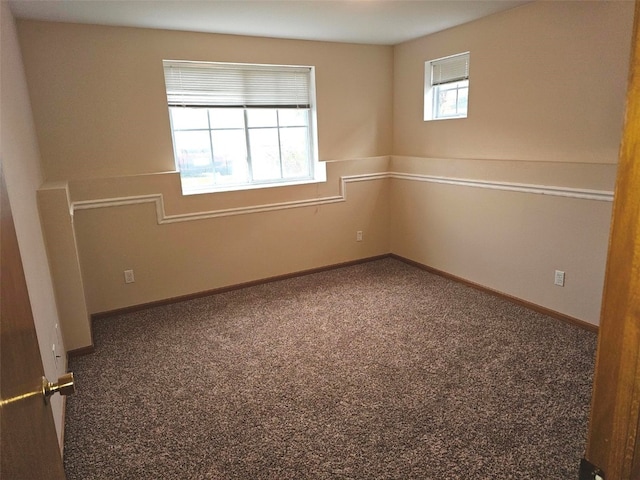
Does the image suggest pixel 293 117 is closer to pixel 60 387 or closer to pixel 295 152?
pixel 295 152

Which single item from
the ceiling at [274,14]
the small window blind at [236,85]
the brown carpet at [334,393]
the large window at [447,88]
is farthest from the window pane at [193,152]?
the large window at [447,88]

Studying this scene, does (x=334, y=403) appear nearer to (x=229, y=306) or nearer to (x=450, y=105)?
(x=229, y=306)

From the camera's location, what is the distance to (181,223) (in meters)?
3.62

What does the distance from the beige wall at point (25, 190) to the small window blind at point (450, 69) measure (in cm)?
334

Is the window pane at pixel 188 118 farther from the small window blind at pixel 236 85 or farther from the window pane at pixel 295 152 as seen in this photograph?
the window pane at pixel 295 152

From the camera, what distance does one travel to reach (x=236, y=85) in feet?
12.5

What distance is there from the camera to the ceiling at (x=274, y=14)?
276 centimetres

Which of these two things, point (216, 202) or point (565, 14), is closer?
point (565, 14)

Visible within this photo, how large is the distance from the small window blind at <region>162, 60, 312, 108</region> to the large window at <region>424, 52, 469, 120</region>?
1182mm

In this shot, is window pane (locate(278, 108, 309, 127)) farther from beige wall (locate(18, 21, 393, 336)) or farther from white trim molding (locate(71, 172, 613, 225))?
white trim molding (locate(71, 172, 613, 225))

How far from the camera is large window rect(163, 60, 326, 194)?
3.66 metres

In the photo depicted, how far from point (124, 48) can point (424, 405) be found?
331cm

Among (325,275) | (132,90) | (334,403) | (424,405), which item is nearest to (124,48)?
(132,90)

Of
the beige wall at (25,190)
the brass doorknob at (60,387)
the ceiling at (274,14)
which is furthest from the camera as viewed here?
the ceiling at (274,14)
